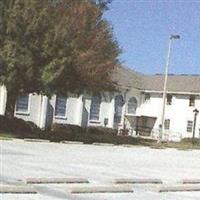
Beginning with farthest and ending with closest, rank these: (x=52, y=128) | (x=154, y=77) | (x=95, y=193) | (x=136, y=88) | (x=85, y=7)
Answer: (x=154, y=77), (x=136, y=88), (x=52, y=128), (x=85, y=7), (x=95, y=193)

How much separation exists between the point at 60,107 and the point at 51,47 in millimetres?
20373

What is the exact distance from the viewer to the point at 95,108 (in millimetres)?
61094

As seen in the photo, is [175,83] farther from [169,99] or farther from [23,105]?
[23,105]

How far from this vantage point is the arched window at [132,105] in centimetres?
6856

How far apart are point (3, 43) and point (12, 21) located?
4.51 ft

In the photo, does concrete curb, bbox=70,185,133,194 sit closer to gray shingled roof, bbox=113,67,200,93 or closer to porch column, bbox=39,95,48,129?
porch column, bbox=39,95,48,129

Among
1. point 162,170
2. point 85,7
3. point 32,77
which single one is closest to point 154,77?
Result: point 85,7

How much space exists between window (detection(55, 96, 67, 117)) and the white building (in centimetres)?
11

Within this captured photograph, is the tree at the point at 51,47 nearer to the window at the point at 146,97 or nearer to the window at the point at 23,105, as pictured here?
the window at the point at 23,105

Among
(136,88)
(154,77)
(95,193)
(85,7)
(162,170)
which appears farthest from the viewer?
(154,77)

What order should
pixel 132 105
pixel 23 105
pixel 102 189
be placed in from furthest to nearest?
pixel 132 105 → pixel 23 105 → pixel 102 189

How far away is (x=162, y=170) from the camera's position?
74.6ft

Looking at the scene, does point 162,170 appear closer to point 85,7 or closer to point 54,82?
point 54,82

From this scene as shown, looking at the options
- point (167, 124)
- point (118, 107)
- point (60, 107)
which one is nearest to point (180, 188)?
point (60, 107)
